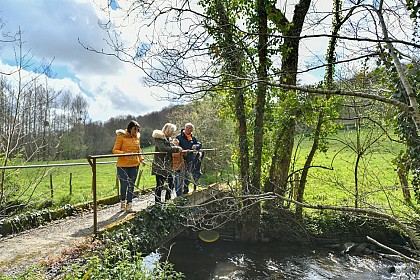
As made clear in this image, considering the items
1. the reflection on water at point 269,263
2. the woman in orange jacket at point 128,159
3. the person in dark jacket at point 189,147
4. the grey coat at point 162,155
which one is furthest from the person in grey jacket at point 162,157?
the reflection on water at point 269,263

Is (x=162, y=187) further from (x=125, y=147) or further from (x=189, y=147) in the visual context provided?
(x=189, y=147)

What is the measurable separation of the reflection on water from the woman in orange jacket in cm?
183

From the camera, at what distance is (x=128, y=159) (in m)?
6.03

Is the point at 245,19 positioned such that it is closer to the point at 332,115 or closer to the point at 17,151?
the point at 332,115

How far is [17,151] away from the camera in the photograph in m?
7.00

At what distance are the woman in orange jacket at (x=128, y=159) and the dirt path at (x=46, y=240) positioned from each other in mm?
477

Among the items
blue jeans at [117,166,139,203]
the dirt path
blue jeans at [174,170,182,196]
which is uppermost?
blue jeans at [117,166,139,203]

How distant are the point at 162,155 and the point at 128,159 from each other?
0.87 meters

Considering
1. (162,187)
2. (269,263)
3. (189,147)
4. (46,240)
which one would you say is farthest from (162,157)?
(269,263)

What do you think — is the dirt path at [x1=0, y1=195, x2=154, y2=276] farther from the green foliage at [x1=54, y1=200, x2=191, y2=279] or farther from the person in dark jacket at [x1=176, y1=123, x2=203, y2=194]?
the person in dark jacket at [x1=176, y1=123, x2=203, y2=194]

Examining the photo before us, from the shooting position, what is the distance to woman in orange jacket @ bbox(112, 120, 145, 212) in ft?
19.7

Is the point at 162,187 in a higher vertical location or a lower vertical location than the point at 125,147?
lower

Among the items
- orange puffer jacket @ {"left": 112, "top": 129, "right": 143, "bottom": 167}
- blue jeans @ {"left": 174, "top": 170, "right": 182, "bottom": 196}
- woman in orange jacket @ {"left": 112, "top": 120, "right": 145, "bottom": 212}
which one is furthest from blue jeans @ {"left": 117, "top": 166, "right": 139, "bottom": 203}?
blue jeans @ {"left": 174, "top": 170, "right": 182, "bottom": 196}

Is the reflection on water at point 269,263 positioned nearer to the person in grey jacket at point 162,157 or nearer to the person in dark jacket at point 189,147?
the person in grey jacket at point 162,157
